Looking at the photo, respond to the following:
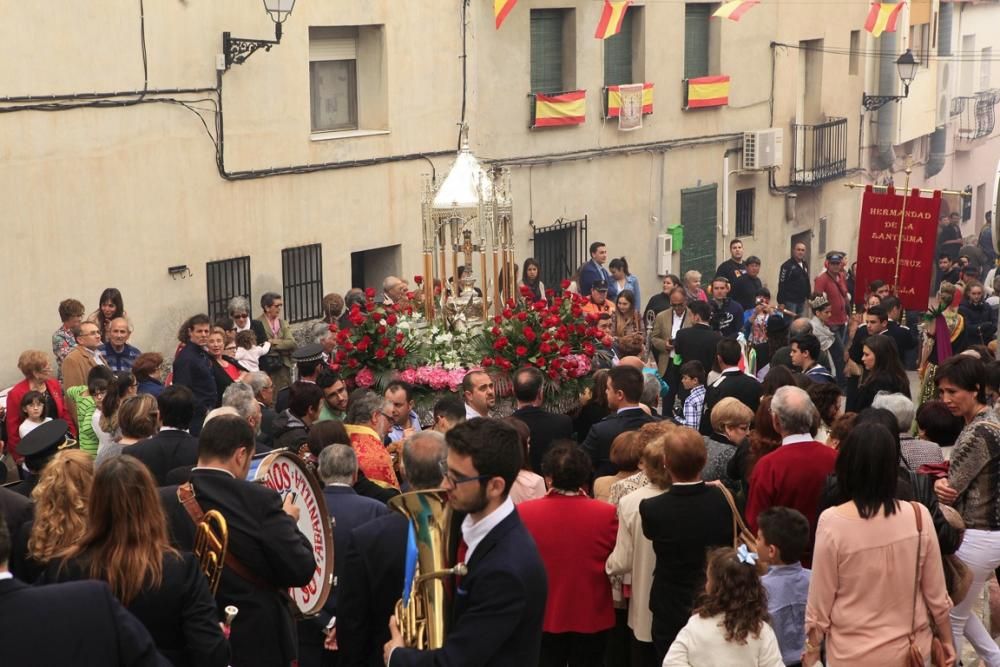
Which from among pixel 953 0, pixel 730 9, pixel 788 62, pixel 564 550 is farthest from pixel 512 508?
pixel 953 0

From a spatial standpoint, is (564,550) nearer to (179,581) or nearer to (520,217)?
(179,581)

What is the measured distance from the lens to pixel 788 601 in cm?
662

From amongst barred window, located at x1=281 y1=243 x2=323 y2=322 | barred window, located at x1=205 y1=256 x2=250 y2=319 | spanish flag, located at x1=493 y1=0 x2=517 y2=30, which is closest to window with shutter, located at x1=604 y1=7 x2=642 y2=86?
spanish flag, located at x1=493 y1=0 x2=517 y2=30

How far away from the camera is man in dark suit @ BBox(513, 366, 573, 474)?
29.5 feet

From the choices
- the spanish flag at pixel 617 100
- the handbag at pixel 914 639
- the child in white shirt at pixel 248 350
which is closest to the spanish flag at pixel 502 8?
the spanish flag at pixel 617 100

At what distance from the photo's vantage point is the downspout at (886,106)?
30.6 meters

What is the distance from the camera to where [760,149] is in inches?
989

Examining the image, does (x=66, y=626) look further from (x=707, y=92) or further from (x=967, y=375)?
(x=707, y=92)

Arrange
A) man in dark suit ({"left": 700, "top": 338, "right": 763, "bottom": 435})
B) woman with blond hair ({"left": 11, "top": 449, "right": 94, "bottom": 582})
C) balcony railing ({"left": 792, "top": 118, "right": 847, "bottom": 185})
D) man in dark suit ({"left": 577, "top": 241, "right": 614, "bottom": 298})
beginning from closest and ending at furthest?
woman with blond hair ({"left": 11, "top": 449, "right": 94, "bottom": 582}) < man in dark suit ({"left": 700, "top": 338, "right": 763, "bottom": 435}) < man in dark suit ({"left": 577, "top": 241, "right": 614, "bottom": 298}) < balcony railing ({"left": 792, "top": 118, "right": 847, "bottom": 185})

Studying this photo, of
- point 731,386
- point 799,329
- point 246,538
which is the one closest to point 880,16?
point 799,329

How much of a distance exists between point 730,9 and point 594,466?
14.1 m

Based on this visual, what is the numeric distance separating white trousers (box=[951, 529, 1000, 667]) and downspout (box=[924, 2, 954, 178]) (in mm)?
28565

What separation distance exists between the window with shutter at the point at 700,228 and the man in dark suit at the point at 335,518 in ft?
57.9

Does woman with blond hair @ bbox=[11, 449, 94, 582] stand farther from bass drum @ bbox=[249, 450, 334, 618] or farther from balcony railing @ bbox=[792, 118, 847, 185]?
balcony railing @ bbox=[792, 118, 847, 185]
